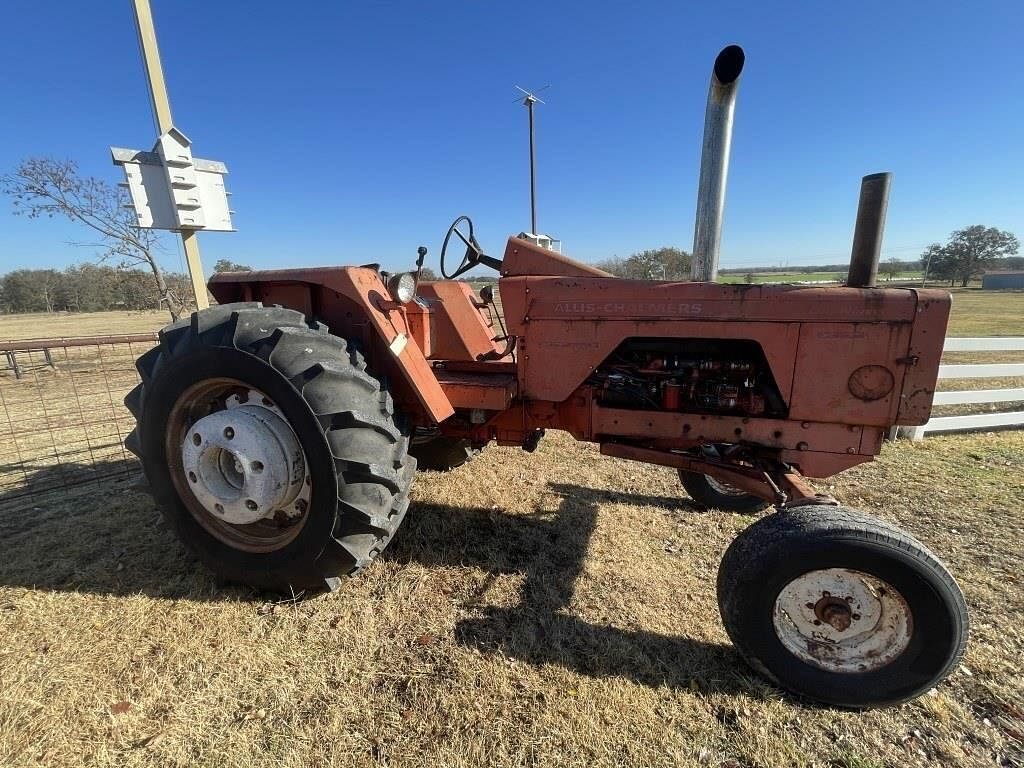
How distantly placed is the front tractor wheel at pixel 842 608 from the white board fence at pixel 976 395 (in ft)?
12.6

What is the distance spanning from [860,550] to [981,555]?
1.79 m

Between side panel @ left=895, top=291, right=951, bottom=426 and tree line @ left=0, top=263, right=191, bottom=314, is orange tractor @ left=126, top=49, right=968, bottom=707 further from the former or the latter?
tree line @ left=0, top=263, right=191, bottom=314

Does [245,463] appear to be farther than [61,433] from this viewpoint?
No

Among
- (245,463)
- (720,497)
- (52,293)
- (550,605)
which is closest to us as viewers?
(245,463)

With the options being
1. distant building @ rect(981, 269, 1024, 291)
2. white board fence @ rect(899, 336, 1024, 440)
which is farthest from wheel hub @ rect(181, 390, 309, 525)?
distant building @ rect(981, 269, 1024, 291)

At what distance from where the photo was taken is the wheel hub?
84.0 inches

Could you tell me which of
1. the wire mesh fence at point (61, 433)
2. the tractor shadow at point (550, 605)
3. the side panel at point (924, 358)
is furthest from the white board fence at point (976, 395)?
the wire mesh fence at point (61, 433)

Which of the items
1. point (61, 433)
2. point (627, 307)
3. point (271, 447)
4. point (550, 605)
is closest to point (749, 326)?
point (627, 307)

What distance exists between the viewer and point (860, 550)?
5.73 feet

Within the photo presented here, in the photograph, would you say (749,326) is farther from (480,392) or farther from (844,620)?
(480,392)

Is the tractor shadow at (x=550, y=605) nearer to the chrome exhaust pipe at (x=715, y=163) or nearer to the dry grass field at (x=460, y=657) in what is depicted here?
the dry grass field at (x=460, y=657)

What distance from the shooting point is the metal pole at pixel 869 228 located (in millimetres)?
1929

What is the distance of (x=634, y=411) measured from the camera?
2391 millimetres

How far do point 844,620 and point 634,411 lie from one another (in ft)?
3.76
